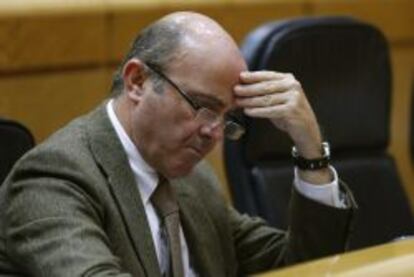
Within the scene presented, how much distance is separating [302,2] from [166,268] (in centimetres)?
258

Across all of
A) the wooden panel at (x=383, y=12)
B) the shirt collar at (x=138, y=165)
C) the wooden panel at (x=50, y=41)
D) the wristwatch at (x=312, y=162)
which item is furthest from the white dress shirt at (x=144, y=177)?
the wooden panel at (x=383, y=12)

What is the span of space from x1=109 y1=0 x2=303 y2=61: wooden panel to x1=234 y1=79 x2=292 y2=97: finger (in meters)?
1.64

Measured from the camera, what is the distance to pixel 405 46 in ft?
16.0

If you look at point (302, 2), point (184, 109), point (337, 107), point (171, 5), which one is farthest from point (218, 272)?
point (302, 2)

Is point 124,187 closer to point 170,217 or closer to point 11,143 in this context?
point 170,217

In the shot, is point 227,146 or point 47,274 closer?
point 47,274

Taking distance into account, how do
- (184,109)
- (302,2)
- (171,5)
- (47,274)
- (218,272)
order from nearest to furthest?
(47,274) < (184,109) < (218,272) < (171,5) < (302,2)

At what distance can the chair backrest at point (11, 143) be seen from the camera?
2039mm

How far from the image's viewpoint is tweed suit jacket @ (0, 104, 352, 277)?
1698 mm

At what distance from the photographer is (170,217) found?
6.57ft

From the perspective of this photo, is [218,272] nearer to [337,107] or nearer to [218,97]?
[218,97]

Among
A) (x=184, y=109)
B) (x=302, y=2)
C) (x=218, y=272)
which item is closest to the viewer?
(x=184, y=109)

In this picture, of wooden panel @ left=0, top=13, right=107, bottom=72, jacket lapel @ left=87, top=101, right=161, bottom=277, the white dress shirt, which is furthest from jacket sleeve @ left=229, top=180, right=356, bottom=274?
wooden panel @ left=0, top=13, right=107, bottom=72

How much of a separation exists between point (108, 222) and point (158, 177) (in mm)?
188
